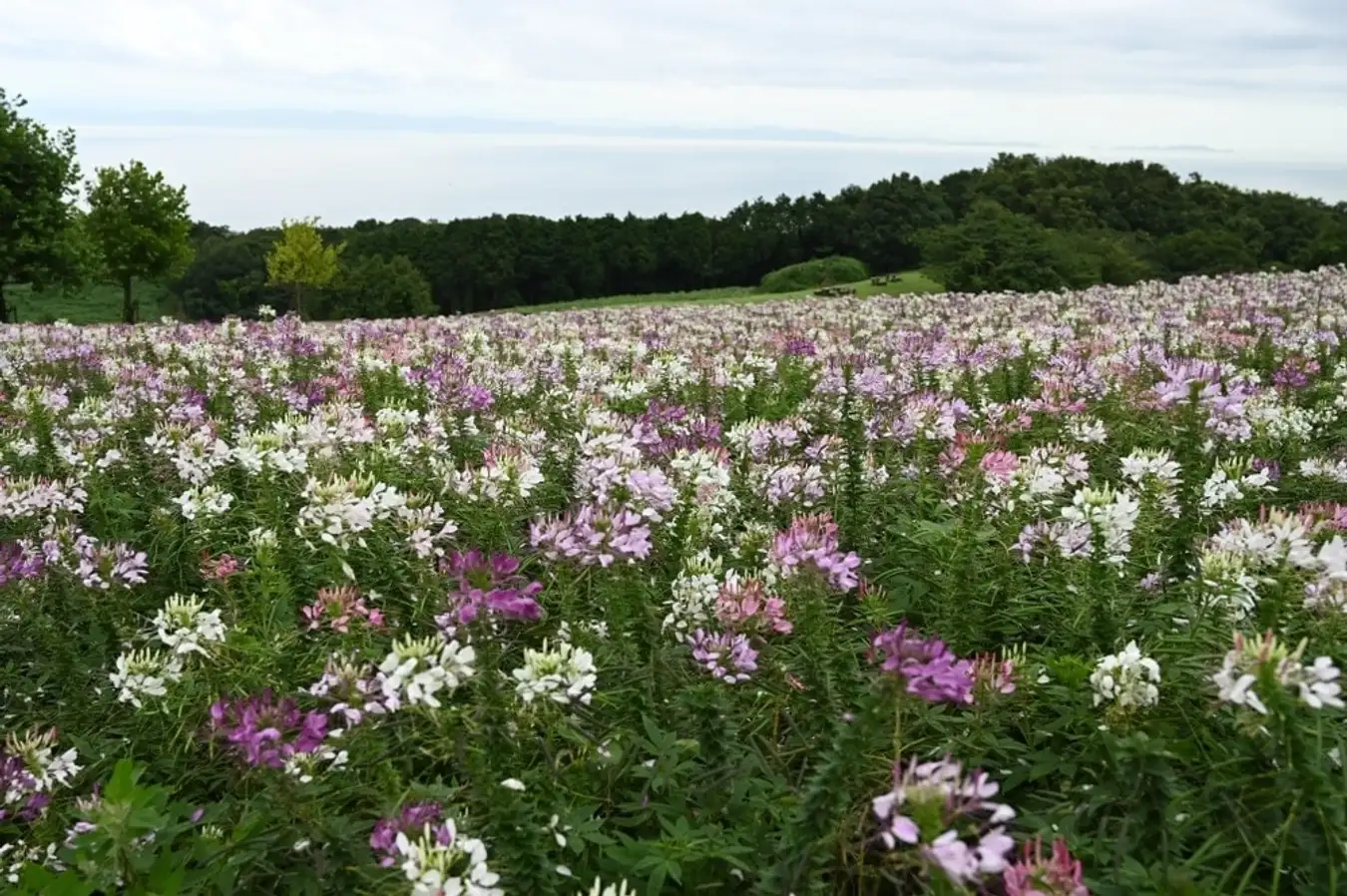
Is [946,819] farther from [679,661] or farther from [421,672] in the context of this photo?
[679,661]

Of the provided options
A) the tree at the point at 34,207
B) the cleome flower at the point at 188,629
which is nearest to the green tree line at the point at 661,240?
the tree at the point at 34,207

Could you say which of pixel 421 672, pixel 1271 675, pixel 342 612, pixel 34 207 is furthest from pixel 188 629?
pixel 34 207

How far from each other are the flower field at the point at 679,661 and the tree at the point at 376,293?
48019mm

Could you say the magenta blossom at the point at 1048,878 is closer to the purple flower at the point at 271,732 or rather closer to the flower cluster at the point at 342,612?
the purple flower at the point at 271,732

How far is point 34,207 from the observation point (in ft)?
95.8

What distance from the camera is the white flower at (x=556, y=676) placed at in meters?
2.29

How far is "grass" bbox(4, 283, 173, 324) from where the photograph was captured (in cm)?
3834

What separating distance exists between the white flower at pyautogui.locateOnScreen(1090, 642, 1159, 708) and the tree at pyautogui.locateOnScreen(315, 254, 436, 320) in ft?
167

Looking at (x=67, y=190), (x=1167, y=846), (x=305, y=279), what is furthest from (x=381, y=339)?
(x=305, y=279)

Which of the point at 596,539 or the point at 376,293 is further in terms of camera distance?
the point at 376,293

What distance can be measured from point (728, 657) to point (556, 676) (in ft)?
2.00

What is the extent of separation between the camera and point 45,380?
28.3ft

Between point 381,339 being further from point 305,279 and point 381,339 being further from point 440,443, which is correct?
point 305,279

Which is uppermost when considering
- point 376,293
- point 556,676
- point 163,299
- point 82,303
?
point 376,293
